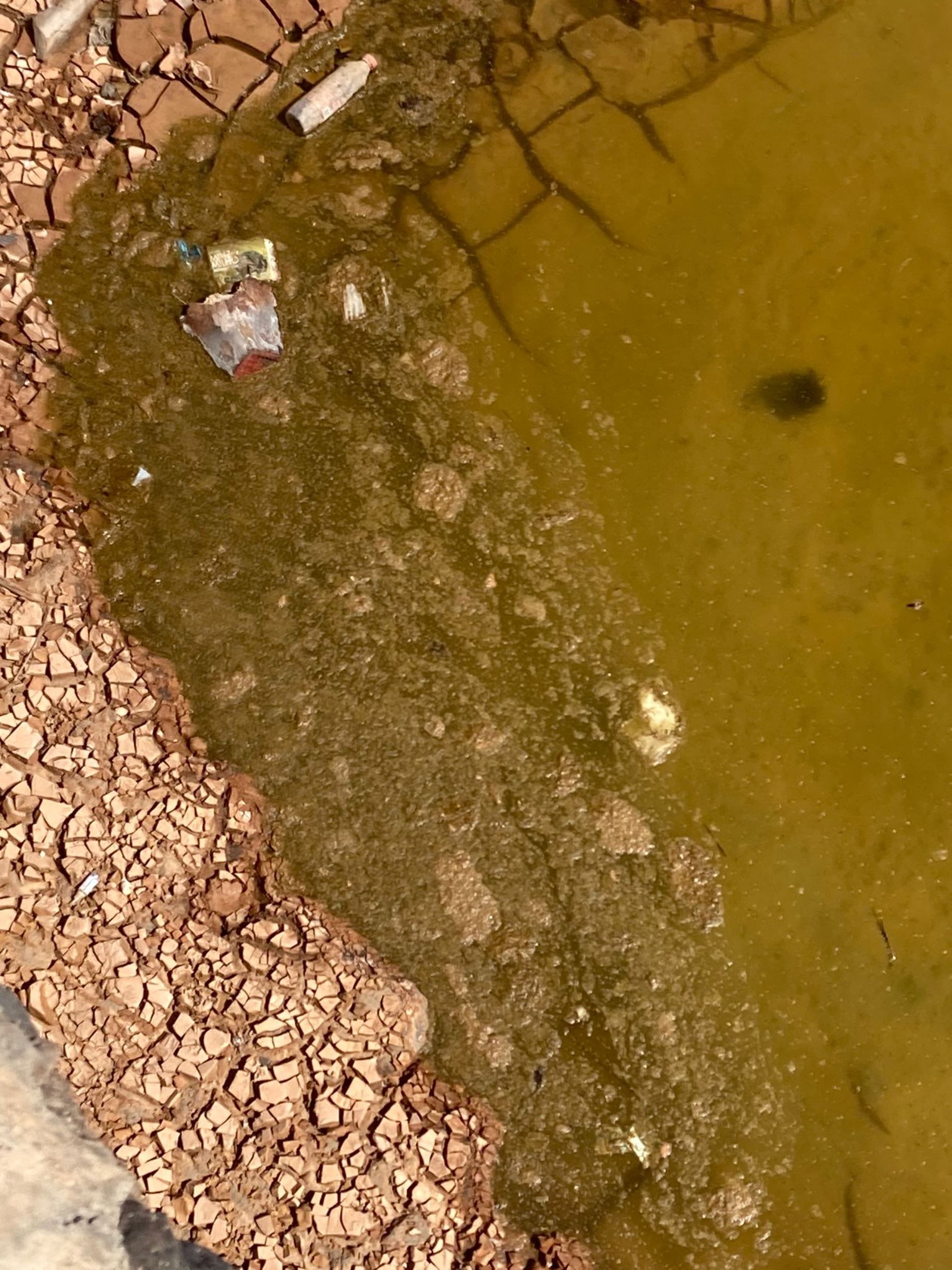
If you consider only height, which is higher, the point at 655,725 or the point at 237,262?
the point at 237,262

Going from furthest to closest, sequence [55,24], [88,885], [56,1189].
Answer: [55,24], [88,885], [56,1189]

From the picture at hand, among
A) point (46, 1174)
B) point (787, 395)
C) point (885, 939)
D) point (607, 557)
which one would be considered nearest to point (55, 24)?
point (607, 557)

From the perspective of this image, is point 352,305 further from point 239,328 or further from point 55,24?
point 55,24

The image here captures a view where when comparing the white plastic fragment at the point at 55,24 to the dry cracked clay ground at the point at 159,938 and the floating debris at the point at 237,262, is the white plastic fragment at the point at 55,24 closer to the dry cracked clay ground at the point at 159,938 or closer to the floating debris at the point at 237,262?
the dry cracked clay ground at the point at 159,938

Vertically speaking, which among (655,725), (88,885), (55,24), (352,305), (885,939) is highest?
(55,24)

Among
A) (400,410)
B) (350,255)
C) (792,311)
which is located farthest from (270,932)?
(792,311)

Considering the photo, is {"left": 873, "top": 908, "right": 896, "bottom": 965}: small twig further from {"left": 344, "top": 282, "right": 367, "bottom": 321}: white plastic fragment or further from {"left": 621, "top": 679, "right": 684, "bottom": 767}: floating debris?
{"left": 344, "top": 282, "right": 367, "bottom": 321}: white plastic fragment

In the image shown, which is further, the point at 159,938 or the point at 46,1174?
the point at 159,938
